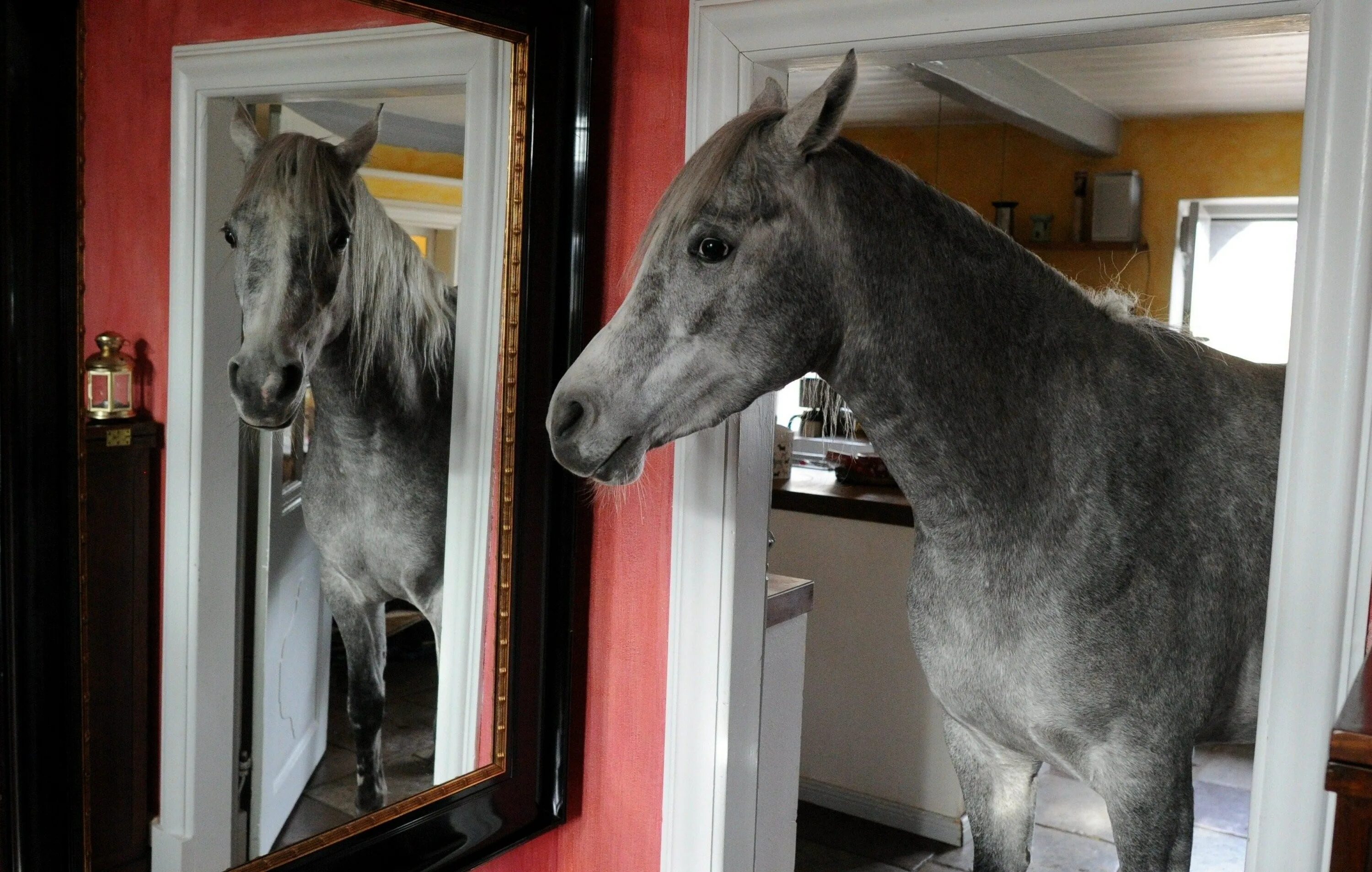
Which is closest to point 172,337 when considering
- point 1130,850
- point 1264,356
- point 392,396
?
point 392,396

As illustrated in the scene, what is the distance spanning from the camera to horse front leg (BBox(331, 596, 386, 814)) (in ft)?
4.25

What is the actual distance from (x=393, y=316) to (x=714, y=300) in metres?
0.44

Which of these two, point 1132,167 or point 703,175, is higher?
point 1132,167

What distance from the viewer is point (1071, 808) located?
3014 mm

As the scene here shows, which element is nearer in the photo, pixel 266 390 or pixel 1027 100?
pixel 266 390

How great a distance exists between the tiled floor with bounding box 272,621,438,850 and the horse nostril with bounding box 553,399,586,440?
0.41m

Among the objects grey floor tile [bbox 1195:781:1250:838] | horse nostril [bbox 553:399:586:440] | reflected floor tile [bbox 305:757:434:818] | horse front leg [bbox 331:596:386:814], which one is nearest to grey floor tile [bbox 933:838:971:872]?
grey floor tile [bbox 1195:781:1250:838]

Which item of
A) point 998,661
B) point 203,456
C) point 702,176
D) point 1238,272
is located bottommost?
point 998,661

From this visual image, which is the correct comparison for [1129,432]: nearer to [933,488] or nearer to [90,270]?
[933,488]

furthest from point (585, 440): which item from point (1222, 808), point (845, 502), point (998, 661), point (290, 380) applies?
point (1222, 808)

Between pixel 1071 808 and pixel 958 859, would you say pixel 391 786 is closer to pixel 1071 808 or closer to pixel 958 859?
pixel 958 859

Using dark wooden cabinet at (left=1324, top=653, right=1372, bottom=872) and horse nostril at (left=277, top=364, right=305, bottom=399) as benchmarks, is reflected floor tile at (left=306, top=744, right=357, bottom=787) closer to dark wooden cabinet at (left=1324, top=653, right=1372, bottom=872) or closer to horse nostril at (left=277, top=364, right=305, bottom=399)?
horse nostril at (left=277, top=364, right=305, bottom=399)

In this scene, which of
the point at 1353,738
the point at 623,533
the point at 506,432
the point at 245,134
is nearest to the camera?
the point at 1353,738

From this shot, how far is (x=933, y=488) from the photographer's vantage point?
48.3 inches
